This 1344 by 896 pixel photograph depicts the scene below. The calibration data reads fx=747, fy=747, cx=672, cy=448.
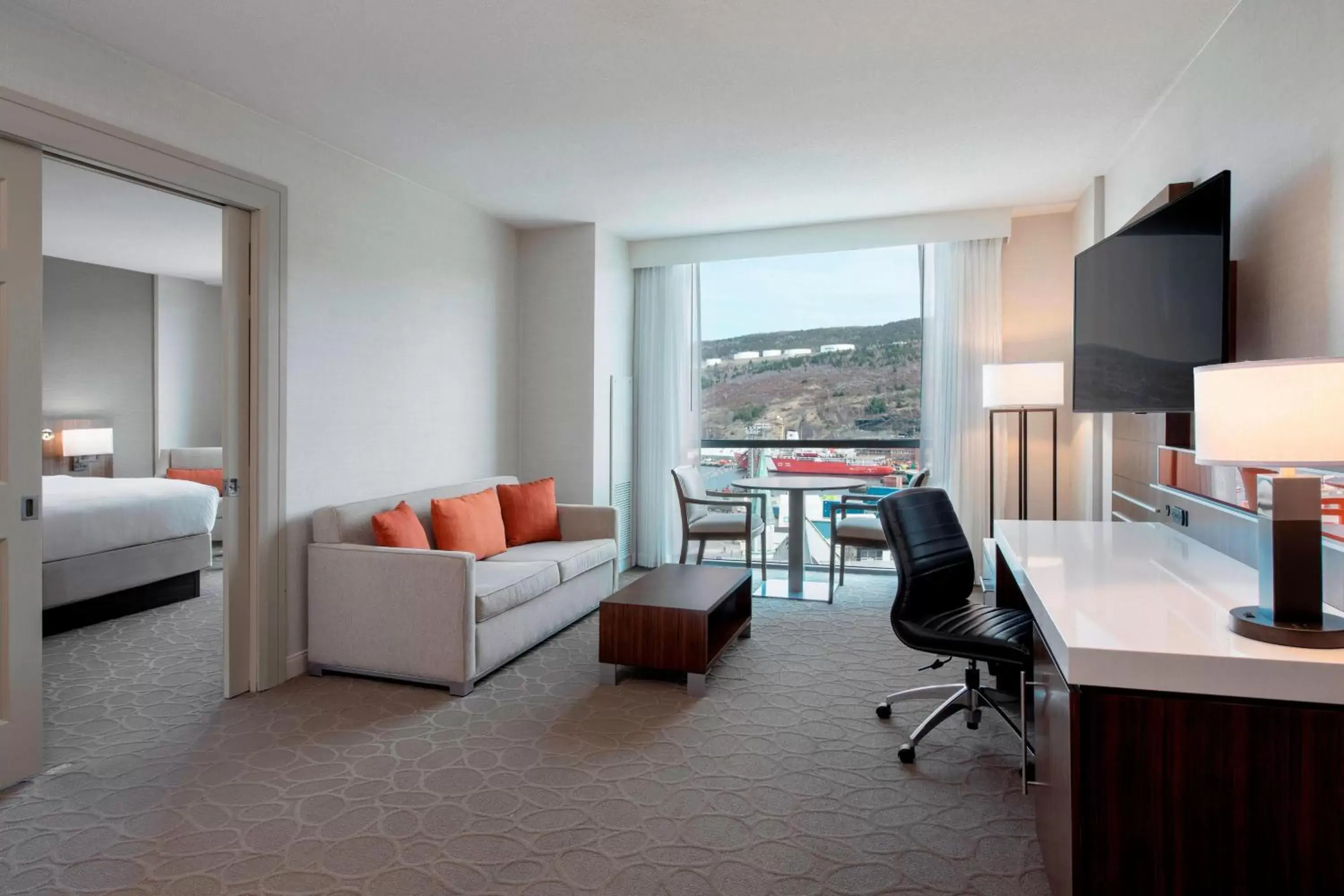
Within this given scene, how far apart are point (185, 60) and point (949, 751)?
A: 151 inches

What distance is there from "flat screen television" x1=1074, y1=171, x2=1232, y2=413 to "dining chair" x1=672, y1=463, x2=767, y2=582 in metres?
2.27

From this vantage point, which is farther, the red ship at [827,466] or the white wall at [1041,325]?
the red ship at [827,466]

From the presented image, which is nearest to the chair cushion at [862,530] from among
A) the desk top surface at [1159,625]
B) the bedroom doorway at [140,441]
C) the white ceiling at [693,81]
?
the white ceiling at [693,81]

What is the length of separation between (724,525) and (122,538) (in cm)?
373

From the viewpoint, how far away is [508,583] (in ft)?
11.7

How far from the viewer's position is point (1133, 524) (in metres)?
2.98

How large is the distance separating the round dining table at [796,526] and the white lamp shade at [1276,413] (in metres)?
3.37

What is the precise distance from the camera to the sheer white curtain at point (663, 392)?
5.87 meters

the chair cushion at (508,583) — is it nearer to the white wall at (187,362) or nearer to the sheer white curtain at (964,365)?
the sheer white curtain at (964,365)

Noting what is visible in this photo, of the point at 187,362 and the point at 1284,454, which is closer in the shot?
the point at 1284,454

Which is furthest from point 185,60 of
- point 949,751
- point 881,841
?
point 949,751

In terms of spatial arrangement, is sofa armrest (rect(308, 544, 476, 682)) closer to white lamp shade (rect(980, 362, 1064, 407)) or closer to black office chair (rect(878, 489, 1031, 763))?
black office chair (rect(878, 489, 1031, 763))

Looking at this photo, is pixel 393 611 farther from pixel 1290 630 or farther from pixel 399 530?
pixel 1290 630

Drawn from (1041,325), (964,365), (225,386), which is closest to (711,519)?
(964,365)
